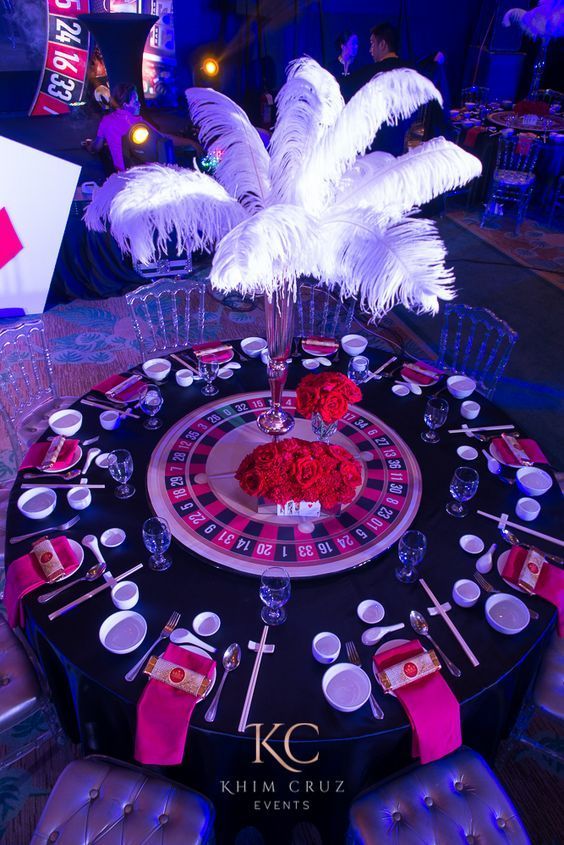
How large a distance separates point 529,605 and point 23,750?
1824 millimetres

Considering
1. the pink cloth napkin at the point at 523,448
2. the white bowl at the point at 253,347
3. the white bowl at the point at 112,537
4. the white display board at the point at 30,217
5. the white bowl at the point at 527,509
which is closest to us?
the white bowl at the point at 112,537

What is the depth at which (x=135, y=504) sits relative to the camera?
212 centimetres

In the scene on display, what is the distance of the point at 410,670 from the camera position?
159cm

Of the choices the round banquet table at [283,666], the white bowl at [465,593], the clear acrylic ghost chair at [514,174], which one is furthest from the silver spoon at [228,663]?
the clear acrylic ghost chair at [514,174]

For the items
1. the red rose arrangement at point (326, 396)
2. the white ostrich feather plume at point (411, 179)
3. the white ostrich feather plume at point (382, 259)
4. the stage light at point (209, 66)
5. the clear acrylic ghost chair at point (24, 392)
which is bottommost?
the clear acrylic ghost chair at point (24, 392)

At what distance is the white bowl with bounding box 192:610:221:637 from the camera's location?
1690 millimetres

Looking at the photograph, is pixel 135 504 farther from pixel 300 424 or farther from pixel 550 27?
pixel 550 27

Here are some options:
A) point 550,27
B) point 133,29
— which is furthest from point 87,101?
point 550,27

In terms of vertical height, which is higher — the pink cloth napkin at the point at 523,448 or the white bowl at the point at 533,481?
the pink cloth napkin at the point at 523,448

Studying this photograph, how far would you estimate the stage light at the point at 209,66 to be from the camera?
922cm

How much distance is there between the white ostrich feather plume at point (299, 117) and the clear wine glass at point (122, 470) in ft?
3.78

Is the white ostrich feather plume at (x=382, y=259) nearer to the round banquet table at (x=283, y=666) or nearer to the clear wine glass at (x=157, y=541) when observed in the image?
the round banquet table at (x=283, y=666)

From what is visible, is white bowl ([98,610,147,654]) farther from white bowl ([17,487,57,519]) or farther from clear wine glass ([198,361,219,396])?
clear wine glass ([198,361,219,396])

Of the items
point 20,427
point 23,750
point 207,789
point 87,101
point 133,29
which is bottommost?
point 23,750
